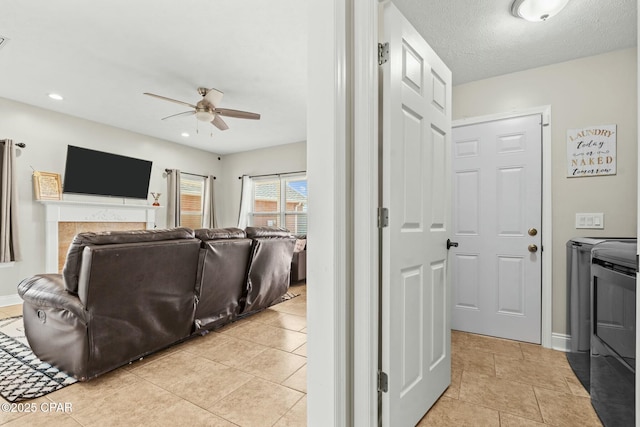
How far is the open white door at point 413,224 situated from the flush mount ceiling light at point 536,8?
0.61m

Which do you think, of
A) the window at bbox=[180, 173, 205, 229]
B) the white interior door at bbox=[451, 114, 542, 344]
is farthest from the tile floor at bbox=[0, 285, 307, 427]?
the window at bbox=[180, 173, 205, 229]

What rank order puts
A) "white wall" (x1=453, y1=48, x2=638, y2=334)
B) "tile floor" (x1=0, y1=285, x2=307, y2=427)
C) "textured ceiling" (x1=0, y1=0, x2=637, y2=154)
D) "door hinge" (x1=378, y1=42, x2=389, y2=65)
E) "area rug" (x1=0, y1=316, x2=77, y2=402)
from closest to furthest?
"door hinge" (x1=378, y1=42, x2=389, y2=65), "tile floor" (x1=0, y1=285, x2=307, y2=427), "area rug" (x1=0, y1=316, x2=77, y2=402), "textured ceiling" (x1=0, y1=0, x2=637, y2=154), "white wall" (x1=453, y1=48, x2=638, y2=334)

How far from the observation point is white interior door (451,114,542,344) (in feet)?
8.36

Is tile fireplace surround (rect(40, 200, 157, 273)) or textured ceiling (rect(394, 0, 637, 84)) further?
tile fireplace surround (rect(40, 200, 157, 273))

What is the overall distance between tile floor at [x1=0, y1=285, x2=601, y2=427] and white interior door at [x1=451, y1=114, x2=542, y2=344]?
1.04 feet

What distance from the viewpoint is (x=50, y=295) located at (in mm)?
1947

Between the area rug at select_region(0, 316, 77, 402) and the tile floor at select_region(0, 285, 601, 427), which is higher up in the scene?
the area rug at select_region(0, 316, 77, 402)

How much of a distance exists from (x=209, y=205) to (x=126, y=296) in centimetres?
479

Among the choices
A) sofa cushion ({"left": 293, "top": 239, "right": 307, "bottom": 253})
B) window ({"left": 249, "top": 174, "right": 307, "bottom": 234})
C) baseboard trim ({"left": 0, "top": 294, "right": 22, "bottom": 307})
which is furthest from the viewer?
window ({"left": 249, "top": 174, "right": 307, "bottom": 234})

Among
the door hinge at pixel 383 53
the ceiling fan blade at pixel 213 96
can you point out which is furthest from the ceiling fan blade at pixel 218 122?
the door hinge at pixel 383 53

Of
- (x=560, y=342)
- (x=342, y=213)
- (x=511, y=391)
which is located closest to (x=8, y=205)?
(x=342, y=213)

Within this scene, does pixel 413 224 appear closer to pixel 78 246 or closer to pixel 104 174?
pixel 78 246

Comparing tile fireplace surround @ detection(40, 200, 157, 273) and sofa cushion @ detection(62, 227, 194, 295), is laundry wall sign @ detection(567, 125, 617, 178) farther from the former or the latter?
tile fireplace surround @ detection(40, 200, 157, 273)

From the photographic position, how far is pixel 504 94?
8.85ft
